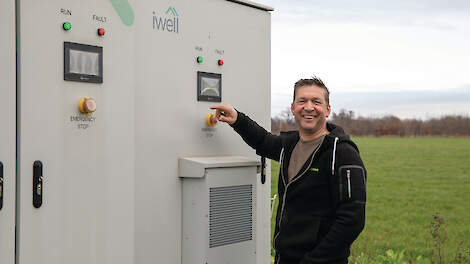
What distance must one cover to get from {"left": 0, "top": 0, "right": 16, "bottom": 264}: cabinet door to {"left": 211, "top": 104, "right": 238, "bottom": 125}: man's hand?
4.00 ft

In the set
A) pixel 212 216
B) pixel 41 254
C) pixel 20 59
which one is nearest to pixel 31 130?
pixel 20 59

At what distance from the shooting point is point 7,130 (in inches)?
84.0

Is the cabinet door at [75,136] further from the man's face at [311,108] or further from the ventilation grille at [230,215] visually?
the man's face at [311,108]

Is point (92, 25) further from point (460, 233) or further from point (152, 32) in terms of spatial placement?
point (460, 233)

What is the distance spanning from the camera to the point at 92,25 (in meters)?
2.41

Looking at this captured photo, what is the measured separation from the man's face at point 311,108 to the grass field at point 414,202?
132 inches

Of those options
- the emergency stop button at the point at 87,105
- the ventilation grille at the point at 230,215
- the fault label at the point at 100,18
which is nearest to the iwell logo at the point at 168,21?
the fault label at the point at 100,18

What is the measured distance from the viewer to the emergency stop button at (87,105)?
7.58 feet

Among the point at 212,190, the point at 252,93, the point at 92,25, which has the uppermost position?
the point at 92,25

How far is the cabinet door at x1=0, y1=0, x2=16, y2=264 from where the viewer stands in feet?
6.97

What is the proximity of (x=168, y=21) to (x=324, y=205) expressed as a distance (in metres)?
1.44

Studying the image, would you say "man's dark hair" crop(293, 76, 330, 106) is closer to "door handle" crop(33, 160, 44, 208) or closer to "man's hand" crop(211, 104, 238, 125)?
"man's hand" crop(211, 104, 238, 125)

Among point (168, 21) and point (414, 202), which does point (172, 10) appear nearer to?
point (168, 21)

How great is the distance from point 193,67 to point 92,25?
784 millimetres
